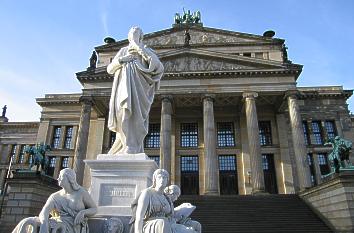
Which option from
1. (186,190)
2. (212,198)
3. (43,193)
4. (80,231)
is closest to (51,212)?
(80,231)

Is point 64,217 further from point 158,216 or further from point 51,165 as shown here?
point 51,165

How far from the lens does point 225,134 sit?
122 feet

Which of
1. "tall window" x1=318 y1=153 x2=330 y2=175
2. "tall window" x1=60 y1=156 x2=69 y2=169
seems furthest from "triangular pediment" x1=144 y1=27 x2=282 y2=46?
"tall window" x1=60 y1=156 x2=69 y2=169

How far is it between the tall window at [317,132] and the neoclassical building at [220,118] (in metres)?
0.12

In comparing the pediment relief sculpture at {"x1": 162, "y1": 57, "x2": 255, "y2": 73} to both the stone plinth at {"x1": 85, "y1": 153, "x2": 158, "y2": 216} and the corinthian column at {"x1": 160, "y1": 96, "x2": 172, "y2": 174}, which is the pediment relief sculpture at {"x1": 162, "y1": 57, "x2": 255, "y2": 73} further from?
the stone plinth at {"x1": 85, "y1": 153, "x2": 158, "y2": 216}

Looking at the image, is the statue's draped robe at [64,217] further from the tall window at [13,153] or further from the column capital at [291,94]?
the tall window at [13,153]

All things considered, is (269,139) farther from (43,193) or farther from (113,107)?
(113,107)

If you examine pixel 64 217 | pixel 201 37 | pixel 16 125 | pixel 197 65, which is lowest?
pixel 64 217

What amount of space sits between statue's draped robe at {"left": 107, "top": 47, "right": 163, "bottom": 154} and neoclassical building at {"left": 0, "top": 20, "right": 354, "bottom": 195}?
2430cm

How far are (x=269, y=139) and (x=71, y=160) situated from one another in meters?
24.2

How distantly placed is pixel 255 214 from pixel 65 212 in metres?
19.0

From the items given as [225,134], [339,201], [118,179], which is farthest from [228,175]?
A: [118,179]

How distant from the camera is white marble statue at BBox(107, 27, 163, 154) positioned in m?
4.60

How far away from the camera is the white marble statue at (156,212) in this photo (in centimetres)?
328
